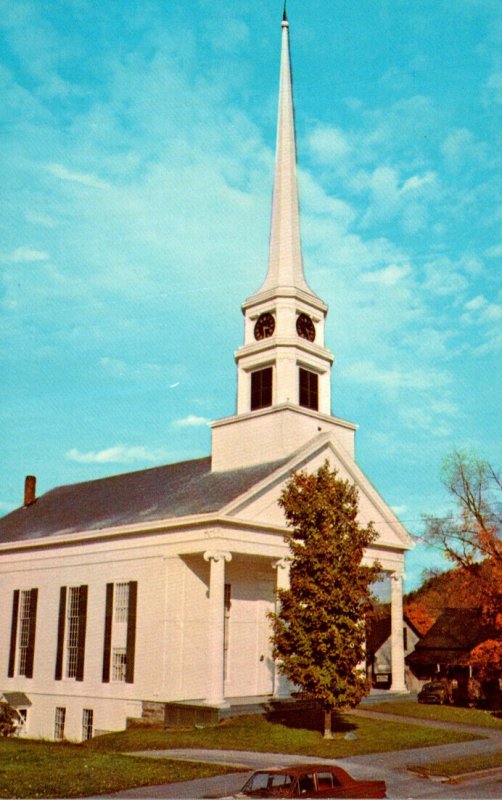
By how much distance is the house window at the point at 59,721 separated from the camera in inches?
1428

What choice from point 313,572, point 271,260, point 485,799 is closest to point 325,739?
point 313,572

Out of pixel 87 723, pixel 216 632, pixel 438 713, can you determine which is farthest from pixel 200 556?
pixel 438 713

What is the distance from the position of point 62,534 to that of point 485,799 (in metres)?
26.6

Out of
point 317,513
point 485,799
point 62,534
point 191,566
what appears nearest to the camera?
point 485,799

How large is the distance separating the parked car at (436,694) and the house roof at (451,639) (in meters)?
1.67

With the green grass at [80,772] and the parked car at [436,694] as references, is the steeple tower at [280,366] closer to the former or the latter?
the parked car at [436,694]

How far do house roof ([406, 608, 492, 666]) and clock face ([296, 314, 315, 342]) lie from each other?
19992 millimetres

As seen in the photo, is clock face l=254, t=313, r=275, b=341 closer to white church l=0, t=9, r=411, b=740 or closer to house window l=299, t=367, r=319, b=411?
white church l=0, t=9, r=411, b=740

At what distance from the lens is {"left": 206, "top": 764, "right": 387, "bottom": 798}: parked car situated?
13.4 m

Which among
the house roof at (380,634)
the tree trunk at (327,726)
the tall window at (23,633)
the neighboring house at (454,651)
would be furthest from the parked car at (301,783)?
the house roof at (380,634)

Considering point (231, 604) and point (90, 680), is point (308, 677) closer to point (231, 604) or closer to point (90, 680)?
point (231, 604)

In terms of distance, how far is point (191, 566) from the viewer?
33781 millimetres

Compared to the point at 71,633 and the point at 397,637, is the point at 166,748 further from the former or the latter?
the point at 397,637

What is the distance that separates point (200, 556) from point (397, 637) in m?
10.7
